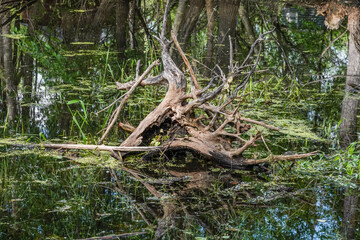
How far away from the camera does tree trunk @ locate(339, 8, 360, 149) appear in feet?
17.3

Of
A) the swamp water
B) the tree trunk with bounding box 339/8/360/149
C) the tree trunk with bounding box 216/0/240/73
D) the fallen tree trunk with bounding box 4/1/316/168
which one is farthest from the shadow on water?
the tree trunk with bounding box 216/0/240/73

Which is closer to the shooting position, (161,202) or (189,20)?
(161,202)

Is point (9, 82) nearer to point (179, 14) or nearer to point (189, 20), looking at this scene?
point (179, 14)

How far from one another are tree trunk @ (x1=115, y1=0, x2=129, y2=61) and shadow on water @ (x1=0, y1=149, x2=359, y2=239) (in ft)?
15.1

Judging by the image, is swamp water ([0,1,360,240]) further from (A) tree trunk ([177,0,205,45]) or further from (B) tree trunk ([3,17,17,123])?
(A) tree trunk ([177,0,205,45])

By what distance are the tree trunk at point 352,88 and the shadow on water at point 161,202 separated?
184cm

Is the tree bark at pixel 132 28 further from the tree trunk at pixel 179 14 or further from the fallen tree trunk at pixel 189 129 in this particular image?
the fallen tree trunk at pixel 189 129

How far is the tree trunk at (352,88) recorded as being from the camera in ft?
17.3

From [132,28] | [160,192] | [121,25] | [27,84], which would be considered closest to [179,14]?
[132,28]

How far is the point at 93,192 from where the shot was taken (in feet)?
10.8

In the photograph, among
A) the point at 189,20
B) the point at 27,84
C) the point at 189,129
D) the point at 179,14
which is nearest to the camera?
the point at 189,129

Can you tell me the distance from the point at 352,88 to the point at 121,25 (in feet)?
15.4

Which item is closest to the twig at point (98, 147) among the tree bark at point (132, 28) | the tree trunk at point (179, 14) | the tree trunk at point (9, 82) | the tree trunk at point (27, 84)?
the tree trunk at point (27, 84)

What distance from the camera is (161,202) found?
3.09 meters
